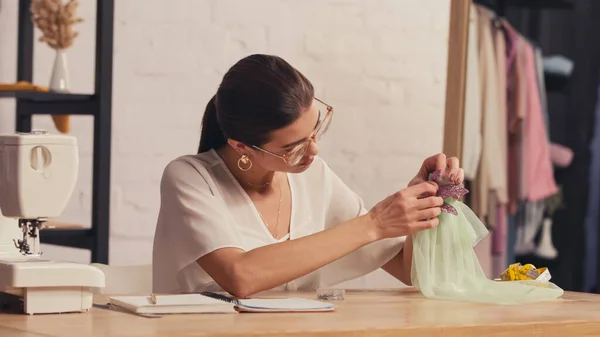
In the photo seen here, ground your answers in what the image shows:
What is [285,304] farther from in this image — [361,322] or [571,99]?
[571,99]

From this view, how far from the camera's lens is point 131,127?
360 cm

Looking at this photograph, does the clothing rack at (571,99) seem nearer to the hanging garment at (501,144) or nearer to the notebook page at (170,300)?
the hanging garment at (501,144)

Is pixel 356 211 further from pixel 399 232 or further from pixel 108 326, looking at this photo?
pixel 108 326

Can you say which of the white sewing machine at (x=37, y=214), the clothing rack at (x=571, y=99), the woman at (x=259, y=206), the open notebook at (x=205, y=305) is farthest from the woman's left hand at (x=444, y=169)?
the clothing rack at (x=571, y=99)

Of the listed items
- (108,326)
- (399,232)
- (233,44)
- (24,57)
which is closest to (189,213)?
(399,232)

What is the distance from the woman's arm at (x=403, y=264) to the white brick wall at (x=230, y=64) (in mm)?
1199

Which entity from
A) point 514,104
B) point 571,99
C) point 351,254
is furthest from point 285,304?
point 571,99

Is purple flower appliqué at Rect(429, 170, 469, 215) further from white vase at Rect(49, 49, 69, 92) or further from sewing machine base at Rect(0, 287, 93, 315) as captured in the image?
white vase at Rect(49, 49, 69, 92)

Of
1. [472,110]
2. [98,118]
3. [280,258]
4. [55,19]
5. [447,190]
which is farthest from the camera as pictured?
[472,110]

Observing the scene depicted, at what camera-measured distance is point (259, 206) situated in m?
2.58

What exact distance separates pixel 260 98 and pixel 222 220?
28 cm

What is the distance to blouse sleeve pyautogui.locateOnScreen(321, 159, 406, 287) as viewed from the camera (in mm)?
2662

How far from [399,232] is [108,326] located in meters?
0.90

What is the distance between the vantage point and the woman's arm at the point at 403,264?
261 cm
